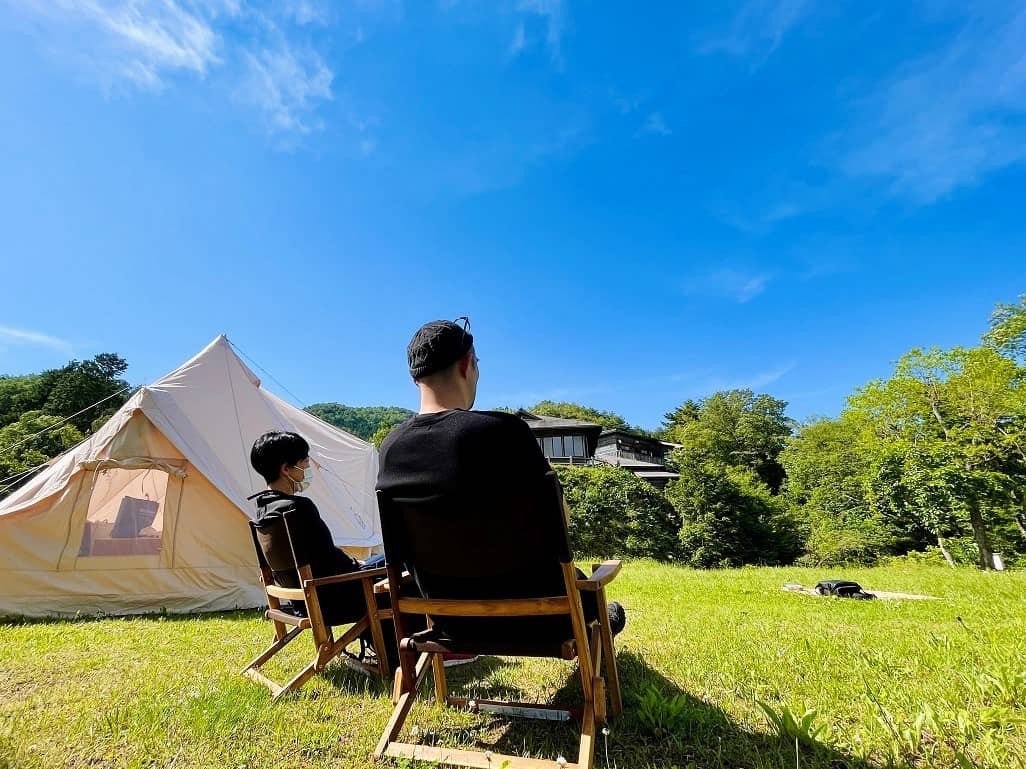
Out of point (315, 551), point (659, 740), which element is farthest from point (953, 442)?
point (315, 551)

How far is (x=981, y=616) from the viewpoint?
4.31m

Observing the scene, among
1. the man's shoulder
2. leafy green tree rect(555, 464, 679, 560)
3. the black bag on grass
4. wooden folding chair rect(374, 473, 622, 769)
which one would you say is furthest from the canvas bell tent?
leafy green tree rect(555, 464, 679, 560)

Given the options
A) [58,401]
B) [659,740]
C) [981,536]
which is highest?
[58,401]

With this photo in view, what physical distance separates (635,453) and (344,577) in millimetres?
42644

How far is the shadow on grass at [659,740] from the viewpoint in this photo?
1.70 meters

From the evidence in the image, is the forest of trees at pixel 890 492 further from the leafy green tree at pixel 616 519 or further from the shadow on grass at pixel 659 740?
the shadow on grass at pixel 659 740

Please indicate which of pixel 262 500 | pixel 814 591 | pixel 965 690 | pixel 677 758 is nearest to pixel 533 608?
pixel 677 758

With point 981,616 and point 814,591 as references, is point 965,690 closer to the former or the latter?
point 981,616

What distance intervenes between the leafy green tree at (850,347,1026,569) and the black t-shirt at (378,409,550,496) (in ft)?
74.9

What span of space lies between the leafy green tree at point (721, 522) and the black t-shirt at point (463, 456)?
1826cm

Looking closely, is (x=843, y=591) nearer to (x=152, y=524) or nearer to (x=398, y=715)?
(x=398, y=715)

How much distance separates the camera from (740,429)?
47.4 meters

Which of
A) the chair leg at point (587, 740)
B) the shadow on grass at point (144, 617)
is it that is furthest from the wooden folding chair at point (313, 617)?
the shadow on grass at point (144, 617)

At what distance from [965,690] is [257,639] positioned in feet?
15.4
